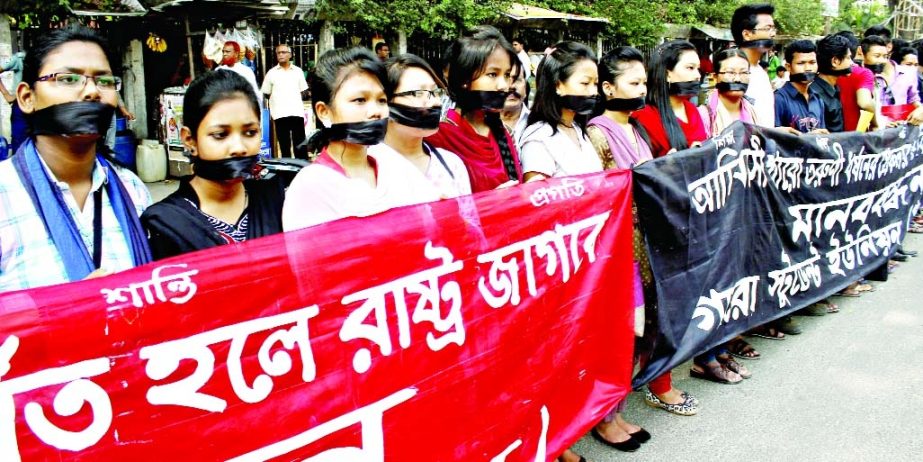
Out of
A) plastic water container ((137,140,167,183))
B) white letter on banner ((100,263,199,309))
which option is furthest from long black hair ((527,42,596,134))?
plastic water container ((137,140,167,183))

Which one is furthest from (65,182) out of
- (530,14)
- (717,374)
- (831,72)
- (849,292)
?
(530,14)

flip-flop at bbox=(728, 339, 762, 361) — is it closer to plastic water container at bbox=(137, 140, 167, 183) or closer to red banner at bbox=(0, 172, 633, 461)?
red banner at bbox=(0, 172, 633, 461)

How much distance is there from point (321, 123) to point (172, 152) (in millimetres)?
7771

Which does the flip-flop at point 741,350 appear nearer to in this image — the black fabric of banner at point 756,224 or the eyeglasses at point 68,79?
the black fabric of banner at point 756,224

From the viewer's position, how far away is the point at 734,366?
3850mm

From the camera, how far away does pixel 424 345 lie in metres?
2.22

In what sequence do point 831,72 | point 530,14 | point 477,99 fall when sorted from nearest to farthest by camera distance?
point 477,99
point 831,72
point 530,14

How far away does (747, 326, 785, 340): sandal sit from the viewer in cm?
438

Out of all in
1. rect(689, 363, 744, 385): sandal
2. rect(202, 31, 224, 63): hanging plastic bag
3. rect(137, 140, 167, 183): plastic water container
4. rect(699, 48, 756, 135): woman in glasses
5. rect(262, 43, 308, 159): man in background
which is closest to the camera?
rect(689, 363, 744, 385): sandal

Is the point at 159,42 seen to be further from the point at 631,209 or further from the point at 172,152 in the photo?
the point at 631,209

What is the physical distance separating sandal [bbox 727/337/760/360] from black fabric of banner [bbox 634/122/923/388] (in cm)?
23

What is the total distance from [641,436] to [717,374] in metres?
0.82

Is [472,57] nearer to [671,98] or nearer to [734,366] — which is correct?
[671,98]

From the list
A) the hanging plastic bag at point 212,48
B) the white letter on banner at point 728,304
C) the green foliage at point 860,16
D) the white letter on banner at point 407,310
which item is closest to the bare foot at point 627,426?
the white letter on banner at point 728,304
